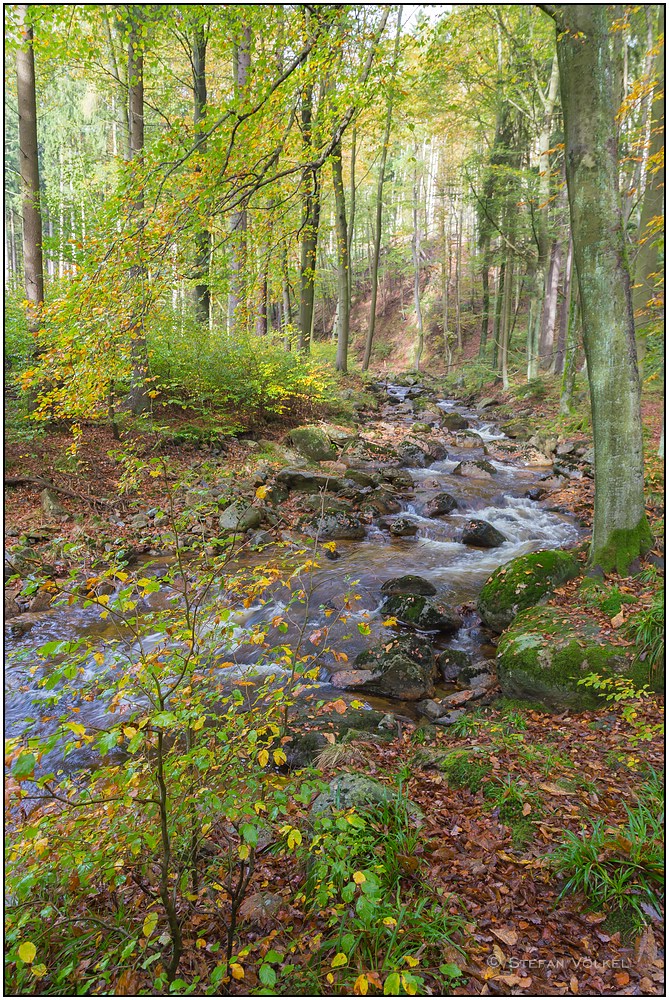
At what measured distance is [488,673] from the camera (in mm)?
5887

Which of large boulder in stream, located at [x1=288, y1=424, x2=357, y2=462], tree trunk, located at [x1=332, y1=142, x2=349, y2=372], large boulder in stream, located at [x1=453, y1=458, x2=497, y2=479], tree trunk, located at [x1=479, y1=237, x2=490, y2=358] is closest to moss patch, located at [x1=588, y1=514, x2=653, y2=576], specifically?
large boulder in stream, located at [x1=453, y1=458, x2=497, y2=479]

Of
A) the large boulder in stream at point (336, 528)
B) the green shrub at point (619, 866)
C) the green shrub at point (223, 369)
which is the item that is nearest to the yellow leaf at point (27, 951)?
the green shrub at point (619, 866)

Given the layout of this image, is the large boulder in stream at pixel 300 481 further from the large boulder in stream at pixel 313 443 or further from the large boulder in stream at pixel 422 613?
the large boulder in stream at pixel 422 613

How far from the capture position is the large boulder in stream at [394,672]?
5695 mm

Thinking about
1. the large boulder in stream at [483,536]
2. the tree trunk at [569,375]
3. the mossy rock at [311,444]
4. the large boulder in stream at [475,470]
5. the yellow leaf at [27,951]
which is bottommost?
the yellow leaf at [27,951]

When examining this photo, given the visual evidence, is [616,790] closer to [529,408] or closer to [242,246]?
[242,246]

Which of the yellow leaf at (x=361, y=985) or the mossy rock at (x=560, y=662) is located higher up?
the mossy rock at (x=560, y=662)

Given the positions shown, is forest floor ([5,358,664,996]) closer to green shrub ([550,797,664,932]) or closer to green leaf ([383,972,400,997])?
green shrub ([550,797,664,932])

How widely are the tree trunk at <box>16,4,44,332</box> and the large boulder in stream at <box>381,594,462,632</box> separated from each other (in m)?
8.00

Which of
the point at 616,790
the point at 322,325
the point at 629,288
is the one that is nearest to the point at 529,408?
the point at 629,288

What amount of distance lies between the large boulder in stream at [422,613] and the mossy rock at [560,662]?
1404mm

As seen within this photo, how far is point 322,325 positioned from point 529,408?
1182 inches

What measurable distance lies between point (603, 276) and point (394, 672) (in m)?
5.17

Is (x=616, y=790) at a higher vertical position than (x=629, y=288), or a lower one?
lower
